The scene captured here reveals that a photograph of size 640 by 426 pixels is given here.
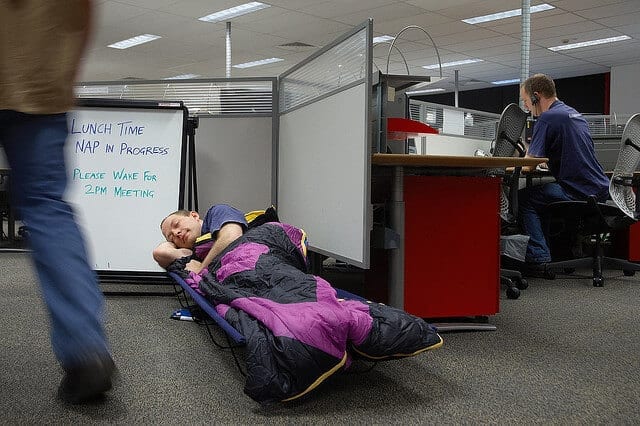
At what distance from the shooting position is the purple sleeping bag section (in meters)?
1.21

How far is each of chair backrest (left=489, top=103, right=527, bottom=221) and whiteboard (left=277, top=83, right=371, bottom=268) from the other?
110 cm

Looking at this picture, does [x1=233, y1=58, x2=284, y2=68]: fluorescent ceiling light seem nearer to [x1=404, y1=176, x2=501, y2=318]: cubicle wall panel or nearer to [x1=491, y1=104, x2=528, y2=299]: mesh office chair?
[x1=491, y1=104, x2=528, y2=299]: mesh office chair

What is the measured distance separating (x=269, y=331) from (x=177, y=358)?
0.46 metres

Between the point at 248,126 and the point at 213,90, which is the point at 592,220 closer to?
the point at 248,126

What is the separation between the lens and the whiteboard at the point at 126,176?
8.27 ft

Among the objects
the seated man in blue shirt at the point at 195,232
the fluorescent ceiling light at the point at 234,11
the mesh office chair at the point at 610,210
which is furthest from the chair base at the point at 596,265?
the fluorescent ceiling light at the point at 234,11

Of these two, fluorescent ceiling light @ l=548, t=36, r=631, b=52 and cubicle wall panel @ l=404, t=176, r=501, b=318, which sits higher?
fluorescent ceiling light @ l=548, t=36, r=631, b=52

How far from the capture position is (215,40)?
806 cm

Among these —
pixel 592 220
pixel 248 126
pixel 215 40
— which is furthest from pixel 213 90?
pixel 215 40

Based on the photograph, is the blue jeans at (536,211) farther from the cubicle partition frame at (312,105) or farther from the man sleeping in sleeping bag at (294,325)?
the man sleeping in sleeping bag at (294,325)

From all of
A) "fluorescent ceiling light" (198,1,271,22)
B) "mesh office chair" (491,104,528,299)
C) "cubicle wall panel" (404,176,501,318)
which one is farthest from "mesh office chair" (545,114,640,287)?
"fluorescent ceiling light" (198,1,271,22)

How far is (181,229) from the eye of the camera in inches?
90.5

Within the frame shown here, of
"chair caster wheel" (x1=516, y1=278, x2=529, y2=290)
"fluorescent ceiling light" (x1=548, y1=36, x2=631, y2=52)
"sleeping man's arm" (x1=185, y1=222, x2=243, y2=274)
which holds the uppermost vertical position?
"fluorescent ceiling light" (x1=548, y1=36, x2=631, y2=52)

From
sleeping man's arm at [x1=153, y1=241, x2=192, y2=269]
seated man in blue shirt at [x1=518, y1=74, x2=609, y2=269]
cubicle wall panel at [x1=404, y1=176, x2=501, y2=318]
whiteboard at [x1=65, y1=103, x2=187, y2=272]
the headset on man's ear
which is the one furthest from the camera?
the headset on man's ear
